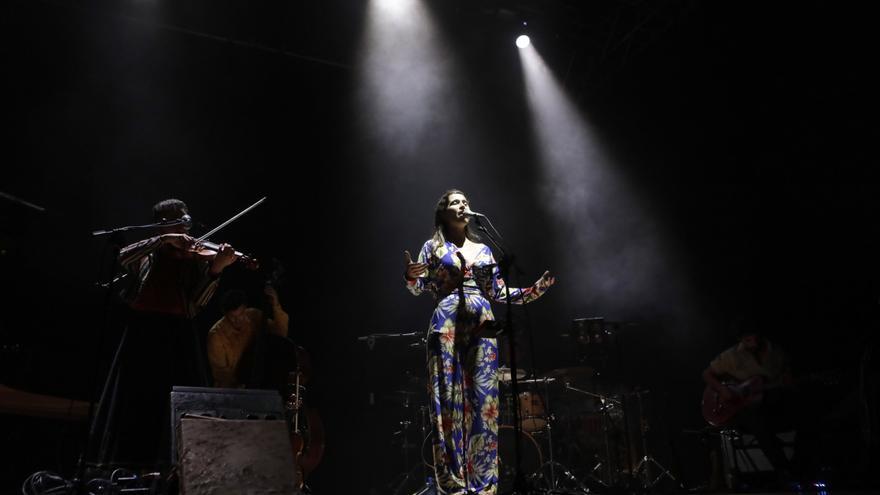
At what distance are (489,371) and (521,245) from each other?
400 cm

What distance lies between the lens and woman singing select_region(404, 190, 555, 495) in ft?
11.2

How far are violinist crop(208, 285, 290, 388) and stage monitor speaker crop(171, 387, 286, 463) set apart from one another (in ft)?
5.64

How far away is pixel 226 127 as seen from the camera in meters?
7.08

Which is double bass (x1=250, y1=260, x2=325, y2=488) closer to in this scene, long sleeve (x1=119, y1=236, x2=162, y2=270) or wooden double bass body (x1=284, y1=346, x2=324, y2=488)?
wooden double bass body (x1=284, y1=346, x2=324, y2=488)

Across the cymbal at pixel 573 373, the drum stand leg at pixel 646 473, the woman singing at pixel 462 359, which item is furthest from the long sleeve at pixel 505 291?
the drum stand leg at pixel 646 473

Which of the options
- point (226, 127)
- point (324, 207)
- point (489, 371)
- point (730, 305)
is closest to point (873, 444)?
point (730, 305)

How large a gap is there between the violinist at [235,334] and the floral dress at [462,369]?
1.80 metres

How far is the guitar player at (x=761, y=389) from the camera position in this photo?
16.8 ft

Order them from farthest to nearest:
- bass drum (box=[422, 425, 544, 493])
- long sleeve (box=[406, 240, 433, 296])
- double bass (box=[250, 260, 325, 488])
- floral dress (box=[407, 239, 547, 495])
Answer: bass drum (box=[422, 425, 544, 493]), double bass (box=[250, 260, 325, 488]), long sleeve (box=[406, 240, 433, 296]), floral dress (box=[407, 239, 547, 495])

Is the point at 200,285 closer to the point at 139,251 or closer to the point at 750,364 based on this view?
the point at 139,251

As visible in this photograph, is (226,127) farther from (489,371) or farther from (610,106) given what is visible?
(489,371)

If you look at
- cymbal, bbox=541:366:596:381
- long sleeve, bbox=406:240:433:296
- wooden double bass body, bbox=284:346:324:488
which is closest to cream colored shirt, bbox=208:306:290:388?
wooden double bass body, bbox=284:346:324:488

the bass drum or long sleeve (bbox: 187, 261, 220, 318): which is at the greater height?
long sleeve (bbox: 187, 261, 220, 318)

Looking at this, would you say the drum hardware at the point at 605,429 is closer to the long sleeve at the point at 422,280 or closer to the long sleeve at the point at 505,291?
the long sleeve at the point at 505,291
